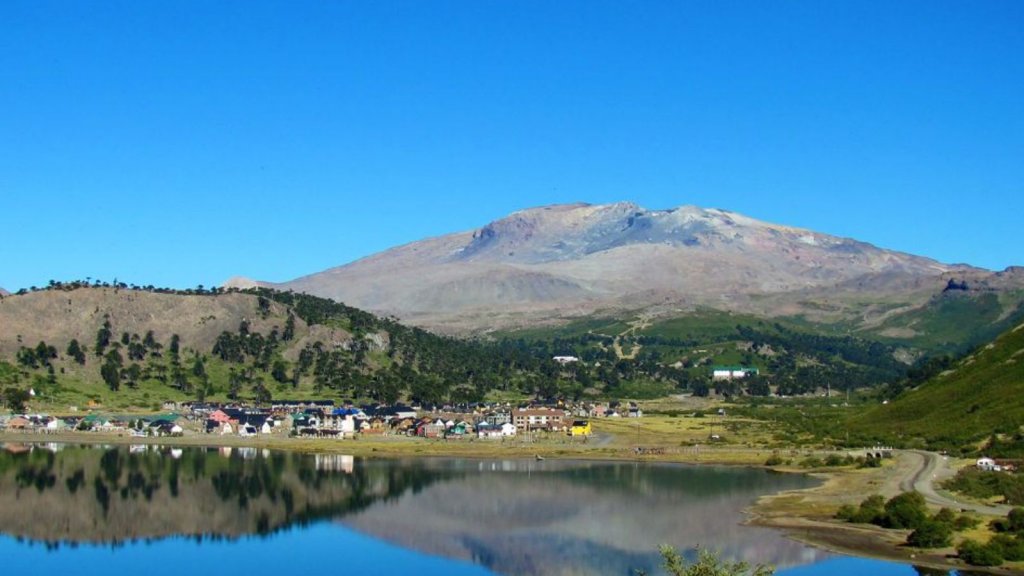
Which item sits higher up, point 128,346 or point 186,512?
point 128,346

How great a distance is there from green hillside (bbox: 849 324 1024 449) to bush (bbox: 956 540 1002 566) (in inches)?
2025

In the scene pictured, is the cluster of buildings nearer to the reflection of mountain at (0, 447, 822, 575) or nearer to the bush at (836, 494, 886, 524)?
the reflection of mountain at (0, 447, 822, 575)

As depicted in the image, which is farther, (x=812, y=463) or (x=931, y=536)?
(x=812, y=463)

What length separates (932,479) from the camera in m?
91.4

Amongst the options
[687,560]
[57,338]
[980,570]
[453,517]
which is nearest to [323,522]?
[453,517]

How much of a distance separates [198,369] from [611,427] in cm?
7133

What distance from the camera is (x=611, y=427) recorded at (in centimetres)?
16375

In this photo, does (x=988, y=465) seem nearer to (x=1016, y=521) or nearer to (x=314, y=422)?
(x=1016, y=521)

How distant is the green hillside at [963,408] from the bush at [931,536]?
46010 mm

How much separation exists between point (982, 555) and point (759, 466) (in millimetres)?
54973

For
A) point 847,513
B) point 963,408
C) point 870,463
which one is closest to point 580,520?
point 847,513

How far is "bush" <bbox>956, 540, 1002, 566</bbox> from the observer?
5975cm

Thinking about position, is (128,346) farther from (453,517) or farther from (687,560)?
(687,560)

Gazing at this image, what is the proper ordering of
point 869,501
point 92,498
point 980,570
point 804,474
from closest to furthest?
point 980,570, point 869,501, point 92,498, point 804,474
